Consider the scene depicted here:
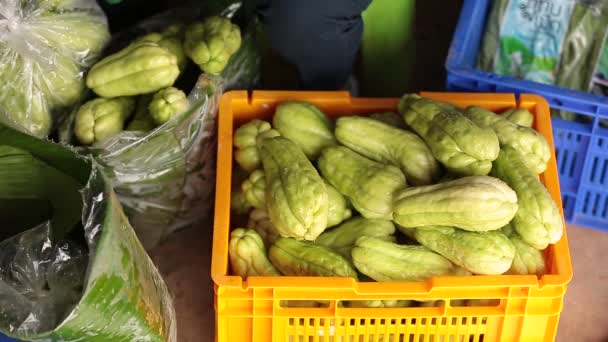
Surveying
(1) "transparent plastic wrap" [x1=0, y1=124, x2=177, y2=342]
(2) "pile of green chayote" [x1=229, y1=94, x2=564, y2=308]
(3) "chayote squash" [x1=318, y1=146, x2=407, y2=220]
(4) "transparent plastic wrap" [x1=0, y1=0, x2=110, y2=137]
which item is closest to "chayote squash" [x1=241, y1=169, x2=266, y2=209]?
(2) "pile of green chayote" [x1=229, y1=94, x2=564, y2=308]

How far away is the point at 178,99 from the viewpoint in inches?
64.6

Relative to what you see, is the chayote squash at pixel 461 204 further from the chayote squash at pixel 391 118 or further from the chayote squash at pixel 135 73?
the chayote squash at pixel 135 73

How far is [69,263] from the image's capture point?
4.56ft

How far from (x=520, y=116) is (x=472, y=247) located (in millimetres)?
368

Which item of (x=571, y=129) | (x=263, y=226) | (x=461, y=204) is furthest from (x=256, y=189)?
(x=571, y=129)

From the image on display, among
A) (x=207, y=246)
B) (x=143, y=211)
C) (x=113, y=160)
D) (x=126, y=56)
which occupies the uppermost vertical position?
(x=126, y=56)

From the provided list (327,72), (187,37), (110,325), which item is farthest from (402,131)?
(110,325)

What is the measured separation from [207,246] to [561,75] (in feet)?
2.82

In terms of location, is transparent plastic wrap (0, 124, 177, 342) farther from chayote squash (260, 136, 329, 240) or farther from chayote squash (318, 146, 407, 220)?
chayote squash (318, 146, 407, 220)

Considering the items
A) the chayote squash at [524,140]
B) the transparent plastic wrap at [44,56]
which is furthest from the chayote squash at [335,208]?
the transparent plastic wrap at [44,56]

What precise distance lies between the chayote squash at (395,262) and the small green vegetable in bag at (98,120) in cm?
52

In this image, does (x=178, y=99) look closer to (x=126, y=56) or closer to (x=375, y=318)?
(x=126, y=56)

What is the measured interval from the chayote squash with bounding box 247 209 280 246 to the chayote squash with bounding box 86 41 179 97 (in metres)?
0.30

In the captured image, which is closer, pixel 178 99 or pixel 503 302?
pixel 503 302
